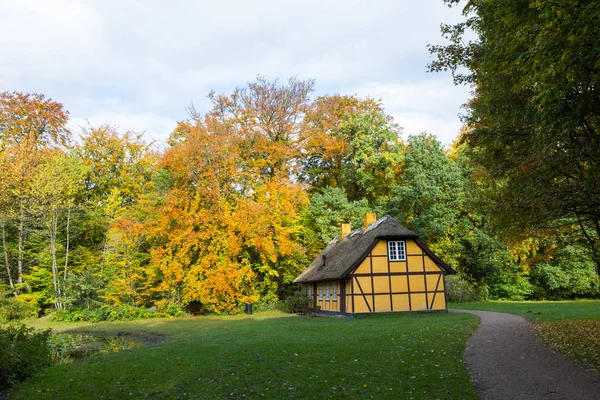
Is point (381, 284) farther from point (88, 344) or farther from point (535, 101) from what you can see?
point (535, 101)

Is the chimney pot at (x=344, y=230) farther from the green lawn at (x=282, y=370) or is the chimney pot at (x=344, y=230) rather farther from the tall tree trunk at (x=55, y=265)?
the tall tree trunk at (x=55, y=265)

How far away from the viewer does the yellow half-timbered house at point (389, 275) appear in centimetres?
2525

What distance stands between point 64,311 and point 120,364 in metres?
20.0

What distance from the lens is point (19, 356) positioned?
11.6m

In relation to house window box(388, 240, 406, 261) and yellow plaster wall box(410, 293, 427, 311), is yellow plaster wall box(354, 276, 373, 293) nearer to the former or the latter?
house window box(388, 240, 406, 261)

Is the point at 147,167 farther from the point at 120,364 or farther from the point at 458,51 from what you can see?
the point at 458,51

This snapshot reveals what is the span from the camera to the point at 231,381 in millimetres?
10188

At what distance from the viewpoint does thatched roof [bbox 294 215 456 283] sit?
2527 cm

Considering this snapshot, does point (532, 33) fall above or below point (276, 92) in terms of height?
below

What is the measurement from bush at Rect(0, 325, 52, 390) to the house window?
1769 cm

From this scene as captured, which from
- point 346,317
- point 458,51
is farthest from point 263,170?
point 458,51

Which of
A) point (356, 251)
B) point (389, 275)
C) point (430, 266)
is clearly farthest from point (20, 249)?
point (430, 266)

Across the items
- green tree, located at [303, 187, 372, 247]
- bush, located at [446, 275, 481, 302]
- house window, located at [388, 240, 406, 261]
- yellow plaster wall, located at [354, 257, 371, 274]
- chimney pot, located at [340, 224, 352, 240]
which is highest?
green tree, located at [303, 187, 372, 247]

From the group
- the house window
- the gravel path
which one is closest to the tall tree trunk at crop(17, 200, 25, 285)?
the house window
